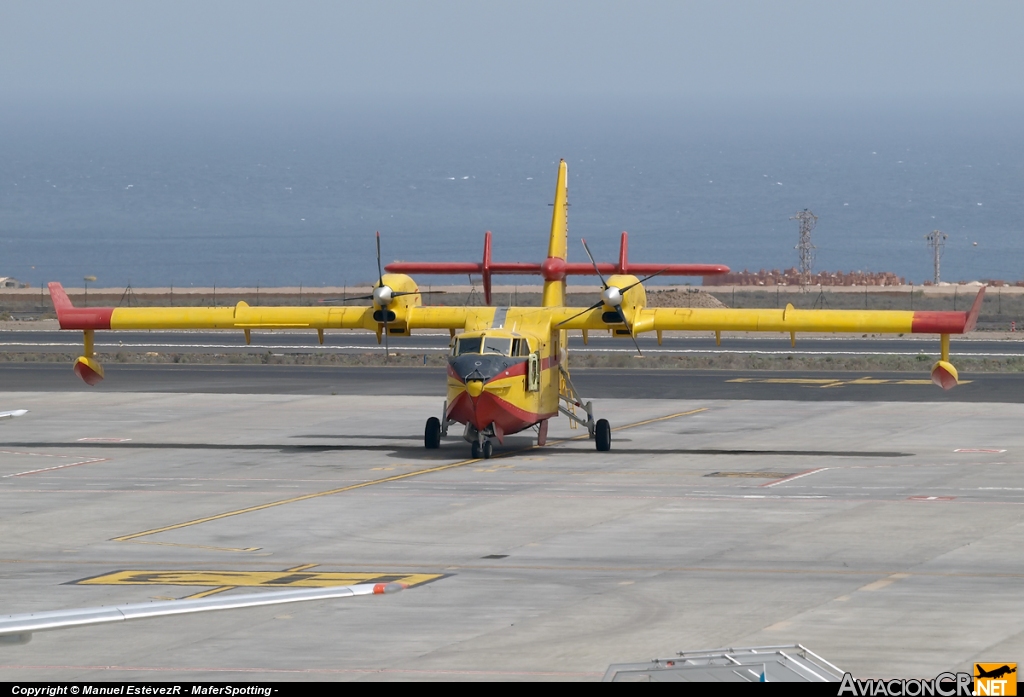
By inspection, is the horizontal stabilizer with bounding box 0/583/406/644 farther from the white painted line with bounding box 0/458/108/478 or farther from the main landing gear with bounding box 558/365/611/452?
the main landing gear with bounding box 558/365/611/452

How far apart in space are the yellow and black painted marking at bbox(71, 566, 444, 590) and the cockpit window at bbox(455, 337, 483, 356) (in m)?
13.9

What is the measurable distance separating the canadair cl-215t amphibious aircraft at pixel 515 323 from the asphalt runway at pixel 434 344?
1256 inches

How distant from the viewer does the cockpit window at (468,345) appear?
3866 cm

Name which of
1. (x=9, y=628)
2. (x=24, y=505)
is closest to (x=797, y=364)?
(x=24, y=505)

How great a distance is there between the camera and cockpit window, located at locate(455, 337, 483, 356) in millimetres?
38656

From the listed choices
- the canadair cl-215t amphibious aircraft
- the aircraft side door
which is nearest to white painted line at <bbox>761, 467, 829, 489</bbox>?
the canadair cl-215t amphibious aircraft

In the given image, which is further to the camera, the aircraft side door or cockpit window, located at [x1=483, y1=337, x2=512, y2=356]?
the aircraft side door

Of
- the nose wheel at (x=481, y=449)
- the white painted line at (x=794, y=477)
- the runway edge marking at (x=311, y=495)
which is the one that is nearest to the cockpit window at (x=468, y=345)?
the nose wheel at (x=481, y=449)

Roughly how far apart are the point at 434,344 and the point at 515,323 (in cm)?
3777

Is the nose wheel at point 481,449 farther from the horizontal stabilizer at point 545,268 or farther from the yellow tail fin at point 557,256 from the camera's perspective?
the yellow tail fin at point 557,256

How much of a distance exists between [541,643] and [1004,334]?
221 ft

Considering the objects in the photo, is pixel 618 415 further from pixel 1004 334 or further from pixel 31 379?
pixel 1004 334

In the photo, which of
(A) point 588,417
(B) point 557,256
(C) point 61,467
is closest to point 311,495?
(C) point 61,467

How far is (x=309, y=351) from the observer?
74125 mm
